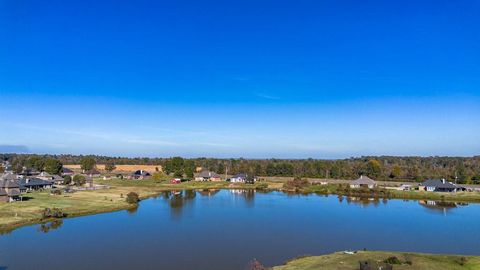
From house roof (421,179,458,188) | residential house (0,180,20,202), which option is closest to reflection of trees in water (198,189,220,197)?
residential house (0,180,20,202)

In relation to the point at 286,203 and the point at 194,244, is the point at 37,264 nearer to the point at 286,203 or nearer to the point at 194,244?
the point at 194,244

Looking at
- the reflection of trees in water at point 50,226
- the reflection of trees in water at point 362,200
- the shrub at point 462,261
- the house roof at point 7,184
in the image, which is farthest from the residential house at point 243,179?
the shrub at point 462,261

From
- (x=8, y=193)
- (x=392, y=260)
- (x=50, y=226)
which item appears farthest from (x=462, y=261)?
(x=8, y=193)

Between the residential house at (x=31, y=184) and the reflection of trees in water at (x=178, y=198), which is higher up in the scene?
the residential house at (x=31, y=184)

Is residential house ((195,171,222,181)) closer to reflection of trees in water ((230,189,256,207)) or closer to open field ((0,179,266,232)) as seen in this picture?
reflection of trees in water ((230,189,256,207))

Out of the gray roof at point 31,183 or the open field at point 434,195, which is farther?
the gray roof at point 31,183

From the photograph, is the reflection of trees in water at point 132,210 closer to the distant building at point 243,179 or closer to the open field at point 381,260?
the open field at point 381,260
